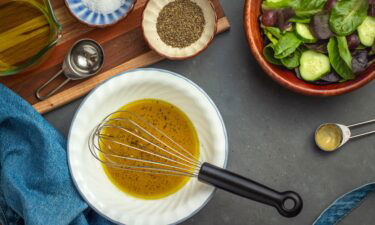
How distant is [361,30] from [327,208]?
519 mm

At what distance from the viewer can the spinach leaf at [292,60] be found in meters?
1.30

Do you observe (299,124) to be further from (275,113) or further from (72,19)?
(72,19)

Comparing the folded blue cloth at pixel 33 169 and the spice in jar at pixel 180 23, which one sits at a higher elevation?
the spice in jar at pixel 180 23

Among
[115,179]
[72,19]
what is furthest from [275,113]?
[72,19]

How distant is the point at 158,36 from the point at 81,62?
0.23 metres

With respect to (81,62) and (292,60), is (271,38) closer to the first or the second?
(292,60)

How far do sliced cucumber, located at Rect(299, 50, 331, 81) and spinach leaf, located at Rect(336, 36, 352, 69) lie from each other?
55 millimetres

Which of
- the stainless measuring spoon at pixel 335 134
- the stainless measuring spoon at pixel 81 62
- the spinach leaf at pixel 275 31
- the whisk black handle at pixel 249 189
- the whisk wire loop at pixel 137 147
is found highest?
the spinach leaf at pixel 275 31

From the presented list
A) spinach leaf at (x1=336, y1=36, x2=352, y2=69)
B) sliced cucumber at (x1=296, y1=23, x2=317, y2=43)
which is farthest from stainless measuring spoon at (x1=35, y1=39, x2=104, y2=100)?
spinach leaf at (x1=336, y1=36, x2=352, y2=69)

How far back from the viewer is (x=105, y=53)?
1.38 m

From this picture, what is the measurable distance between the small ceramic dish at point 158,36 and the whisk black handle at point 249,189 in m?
0.36

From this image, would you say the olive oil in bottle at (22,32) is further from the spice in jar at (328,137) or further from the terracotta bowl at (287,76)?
the spice in jar at (328,137)

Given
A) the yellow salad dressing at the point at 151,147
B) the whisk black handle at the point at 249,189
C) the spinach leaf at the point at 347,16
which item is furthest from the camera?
the yellow salad dressing at the point at 151,147

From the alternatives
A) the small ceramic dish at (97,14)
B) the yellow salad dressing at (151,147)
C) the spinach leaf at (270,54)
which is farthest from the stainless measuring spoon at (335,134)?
the small ceramic dish at (97,14)
